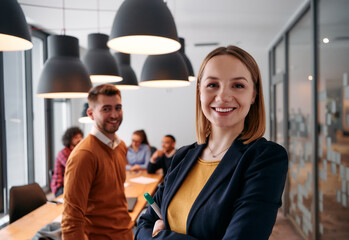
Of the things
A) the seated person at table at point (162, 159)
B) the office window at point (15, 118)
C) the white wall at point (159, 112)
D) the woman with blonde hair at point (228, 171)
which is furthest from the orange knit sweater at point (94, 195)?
Result: the white wall at point (159, 112)

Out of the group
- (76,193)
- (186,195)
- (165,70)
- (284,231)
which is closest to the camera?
(186,195)

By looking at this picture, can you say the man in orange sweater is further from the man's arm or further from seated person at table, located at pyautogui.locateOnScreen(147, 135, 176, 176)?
seated person at table, located at pyautogui.locateOnScreen(147, 135, 176, 176)

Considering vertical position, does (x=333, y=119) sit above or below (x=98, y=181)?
above

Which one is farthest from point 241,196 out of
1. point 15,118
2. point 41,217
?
point 15,118

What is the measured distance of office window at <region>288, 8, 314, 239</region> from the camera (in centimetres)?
316

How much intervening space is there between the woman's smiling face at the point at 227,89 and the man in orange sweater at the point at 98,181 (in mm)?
1039

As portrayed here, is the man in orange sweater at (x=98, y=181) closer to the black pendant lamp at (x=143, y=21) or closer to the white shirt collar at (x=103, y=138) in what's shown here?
the white shirt collar at (x=103, y=138)

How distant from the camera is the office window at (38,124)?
4.19 metres

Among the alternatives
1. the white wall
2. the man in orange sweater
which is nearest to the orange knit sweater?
the man in orange sweater

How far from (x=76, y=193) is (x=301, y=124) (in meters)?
3.00

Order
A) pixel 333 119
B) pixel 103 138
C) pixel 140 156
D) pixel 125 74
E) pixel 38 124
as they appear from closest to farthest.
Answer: pixel 103 138
pixel 333 119
pixel 125 74
pixel 38 124
pixel 140 156

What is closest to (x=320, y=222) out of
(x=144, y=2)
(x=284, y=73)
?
(x=284, y=73)

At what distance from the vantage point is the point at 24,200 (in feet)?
8.20

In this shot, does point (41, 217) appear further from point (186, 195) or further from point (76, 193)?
point (186, 195)
